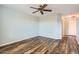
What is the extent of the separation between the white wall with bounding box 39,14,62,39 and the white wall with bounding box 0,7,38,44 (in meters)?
1.19

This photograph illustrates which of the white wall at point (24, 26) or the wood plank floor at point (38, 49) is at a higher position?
the white wall at point (24, 26)

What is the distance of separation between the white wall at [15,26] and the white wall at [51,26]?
1.19 meters

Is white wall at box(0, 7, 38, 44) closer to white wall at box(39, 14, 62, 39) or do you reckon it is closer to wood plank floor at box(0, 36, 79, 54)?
wood plank floor at box(0, 36, 79, 54)

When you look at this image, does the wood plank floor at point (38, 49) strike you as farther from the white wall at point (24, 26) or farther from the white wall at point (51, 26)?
the white wall at point (51, 26)

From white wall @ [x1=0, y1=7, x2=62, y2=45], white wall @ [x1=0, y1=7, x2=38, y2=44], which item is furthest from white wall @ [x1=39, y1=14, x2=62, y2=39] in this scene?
white wall @ [x1=0, y1=7, x2=38, y2=44]

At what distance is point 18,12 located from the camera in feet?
21.1

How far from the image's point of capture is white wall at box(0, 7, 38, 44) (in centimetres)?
521

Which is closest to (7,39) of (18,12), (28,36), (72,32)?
(18,12)

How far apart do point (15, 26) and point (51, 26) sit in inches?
132

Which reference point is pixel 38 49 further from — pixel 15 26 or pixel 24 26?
pixel 24 26

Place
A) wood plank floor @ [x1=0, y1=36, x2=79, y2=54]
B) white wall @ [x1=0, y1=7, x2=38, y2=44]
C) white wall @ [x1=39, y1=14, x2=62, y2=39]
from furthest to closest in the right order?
white wall @ [x1=39, y1=14, x2=62, y2=39] → white wall @ [x1=0, y1=7, x2=38, y2=44] → wood plank floor @ [x1=0, y1=36, x2=79, y2=54]

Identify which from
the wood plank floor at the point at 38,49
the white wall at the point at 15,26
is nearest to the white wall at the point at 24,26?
the white wall at the point at 15,26

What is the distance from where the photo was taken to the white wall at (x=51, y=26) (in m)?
7.88

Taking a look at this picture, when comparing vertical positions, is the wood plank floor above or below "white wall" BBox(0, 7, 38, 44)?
below
